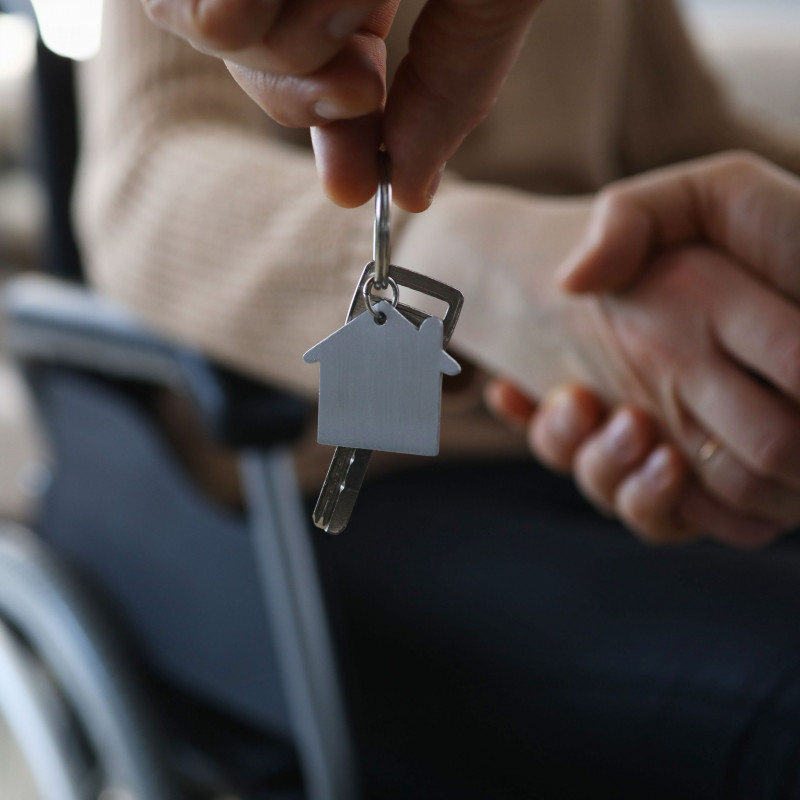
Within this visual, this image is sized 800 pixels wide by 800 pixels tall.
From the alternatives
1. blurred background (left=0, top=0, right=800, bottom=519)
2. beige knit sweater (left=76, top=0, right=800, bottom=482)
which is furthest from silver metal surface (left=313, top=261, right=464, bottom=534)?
blurred background (left=0, top=0, right=800, bottom=519)

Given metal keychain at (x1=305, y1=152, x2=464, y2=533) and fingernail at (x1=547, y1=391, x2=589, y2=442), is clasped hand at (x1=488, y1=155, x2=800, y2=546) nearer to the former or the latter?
fingernail at (x1=547, y1=391, x2=589, y2=442)

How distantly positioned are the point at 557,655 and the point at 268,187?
0.86 feet

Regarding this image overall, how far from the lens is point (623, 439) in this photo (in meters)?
0.39

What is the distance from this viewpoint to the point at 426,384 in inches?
6.6

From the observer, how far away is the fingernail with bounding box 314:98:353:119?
0.15 m

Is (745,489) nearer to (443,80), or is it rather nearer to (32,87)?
(443,80)

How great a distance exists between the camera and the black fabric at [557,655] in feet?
1.32

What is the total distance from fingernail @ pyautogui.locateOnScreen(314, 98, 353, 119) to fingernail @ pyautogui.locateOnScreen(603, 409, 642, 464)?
268mm

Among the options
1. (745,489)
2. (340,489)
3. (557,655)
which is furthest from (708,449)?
(340,489)

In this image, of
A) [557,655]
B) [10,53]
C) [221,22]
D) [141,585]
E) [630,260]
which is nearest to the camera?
[221,22]

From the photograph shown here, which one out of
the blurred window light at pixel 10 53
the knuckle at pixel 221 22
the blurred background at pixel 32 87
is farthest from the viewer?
the blurred window light at pixel 10 53

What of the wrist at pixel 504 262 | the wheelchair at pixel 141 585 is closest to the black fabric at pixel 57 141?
the wheelchair at pixel 141 585

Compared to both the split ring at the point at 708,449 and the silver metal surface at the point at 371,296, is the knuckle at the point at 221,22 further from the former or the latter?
the split ring at the point at 708,449

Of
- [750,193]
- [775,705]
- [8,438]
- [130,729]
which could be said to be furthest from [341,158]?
[8,438]
